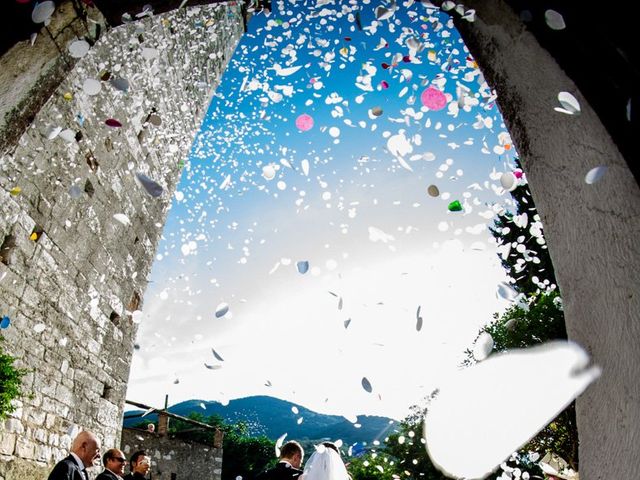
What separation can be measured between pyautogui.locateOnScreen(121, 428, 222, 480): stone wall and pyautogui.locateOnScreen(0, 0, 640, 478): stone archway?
34.3 feet

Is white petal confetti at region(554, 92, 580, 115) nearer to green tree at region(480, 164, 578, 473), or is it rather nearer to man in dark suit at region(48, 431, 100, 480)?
man in dark suit at region(48, 431, 100, 480)

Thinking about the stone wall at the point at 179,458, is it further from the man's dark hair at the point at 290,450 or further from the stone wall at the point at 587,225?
the stone wall at the point at 587,225

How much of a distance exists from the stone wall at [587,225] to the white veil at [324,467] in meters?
3.65

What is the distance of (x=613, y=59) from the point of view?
1119 mm

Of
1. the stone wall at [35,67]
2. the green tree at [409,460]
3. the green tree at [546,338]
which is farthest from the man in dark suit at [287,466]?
the green tree at [409,460]

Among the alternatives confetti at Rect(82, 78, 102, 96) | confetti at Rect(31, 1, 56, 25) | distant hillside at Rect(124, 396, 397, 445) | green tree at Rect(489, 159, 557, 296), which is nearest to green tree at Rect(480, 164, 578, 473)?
green tree at Rect(489, 159, 557, 296)

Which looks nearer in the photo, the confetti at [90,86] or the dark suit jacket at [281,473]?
the dark suit jacket at [281,473]

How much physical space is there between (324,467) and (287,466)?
450 mm

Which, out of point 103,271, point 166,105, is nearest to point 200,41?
point 166,105

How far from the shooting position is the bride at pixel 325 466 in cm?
415

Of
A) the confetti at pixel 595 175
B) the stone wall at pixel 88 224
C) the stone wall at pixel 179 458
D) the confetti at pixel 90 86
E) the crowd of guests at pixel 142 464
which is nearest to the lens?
the confetti at pixel 595 175

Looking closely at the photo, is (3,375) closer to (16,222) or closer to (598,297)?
(16,222)

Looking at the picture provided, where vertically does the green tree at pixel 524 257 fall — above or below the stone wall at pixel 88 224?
below

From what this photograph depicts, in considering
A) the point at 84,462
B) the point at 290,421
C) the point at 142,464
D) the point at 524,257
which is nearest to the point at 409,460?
the point at 524,257
